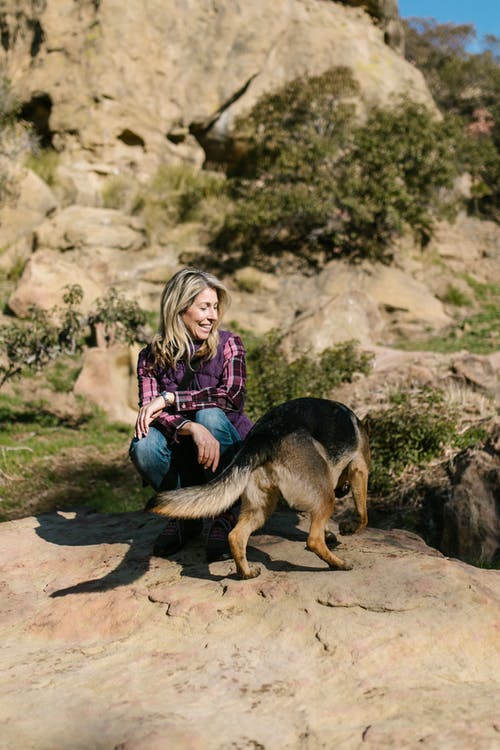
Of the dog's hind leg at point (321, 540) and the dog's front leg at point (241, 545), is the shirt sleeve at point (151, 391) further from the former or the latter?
the dog's hind leg at point (321, 540)

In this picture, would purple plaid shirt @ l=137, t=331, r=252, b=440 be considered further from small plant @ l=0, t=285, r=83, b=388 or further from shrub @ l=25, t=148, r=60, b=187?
shrub @ l=25, t=148, r=60, b=187

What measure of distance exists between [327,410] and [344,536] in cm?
88

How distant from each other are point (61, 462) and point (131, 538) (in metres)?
3.91

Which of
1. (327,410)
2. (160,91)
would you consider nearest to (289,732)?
(327,410)

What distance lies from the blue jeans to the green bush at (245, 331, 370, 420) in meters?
4.57

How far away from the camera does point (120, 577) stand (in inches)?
160

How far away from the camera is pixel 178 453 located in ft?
14.3

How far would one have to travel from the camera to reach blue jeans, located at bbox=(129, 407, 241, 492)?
13.9 feet

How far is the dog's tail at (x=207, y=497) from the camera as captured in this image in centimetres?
359

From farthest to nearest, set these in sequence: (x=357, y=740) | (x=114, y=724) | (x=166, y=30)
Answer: (x=166, y=30) → (x=114, y=724) → (x=357, y=740)

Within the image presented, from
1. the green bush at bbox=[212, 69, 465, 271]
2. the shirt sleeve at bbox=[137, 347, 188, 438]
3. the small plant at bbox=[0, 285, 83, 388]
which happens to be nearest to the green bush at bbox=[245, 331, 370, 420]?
the small plant at bbox=[0, 285, 83, 388]

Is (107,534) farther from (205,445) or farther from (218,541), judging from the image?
(205,445)

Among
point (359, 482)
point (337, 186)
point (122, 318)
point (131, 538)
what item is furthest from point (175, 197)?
point (359, 482)

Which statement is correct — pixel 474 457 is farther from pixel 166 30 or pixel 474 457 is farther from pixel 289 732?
pixel 166 30
